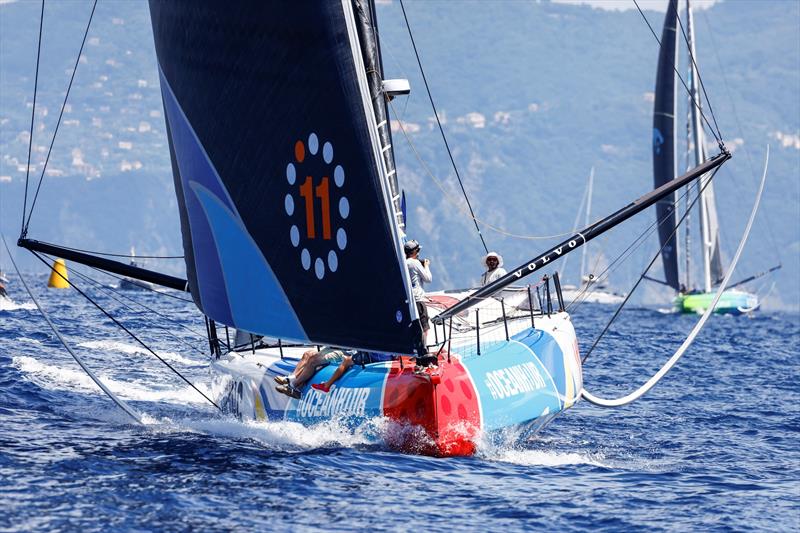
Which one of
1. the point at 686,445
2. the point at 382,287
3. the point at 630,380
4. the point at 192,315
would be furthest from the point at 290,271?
the point at 192,315

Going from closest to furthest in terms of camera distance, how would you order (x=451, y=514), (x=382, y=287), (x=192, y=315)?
(x=451, y=514) < (x=382, y=287) < (x=192, y=315)

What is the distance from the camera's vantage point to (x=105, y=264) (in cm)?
1212

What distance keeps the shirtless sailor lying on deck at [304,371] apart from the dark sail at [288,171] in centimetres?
58

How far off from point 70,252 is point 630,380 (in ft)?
30.1

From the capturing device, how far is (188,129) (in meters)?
10.9

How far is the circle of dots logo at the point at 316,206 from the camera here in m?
9.38

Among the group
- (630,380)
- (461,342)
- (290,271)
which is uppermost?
(290,271)

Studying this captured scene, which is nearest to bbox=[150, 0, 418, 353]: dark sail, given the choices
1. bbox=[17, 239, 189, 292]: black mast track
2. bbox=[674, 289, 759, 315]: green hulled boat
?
bbox=[17, 239, 189, 292]: black mast track

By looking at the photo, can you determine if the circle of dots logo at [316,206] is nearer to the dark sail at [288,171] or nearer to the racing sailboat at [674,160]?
the dark sail at [288,171]

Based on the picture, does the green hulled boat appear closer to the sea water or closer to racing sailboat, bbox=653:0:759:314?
racing sailboat, bbox=653:0:759:314

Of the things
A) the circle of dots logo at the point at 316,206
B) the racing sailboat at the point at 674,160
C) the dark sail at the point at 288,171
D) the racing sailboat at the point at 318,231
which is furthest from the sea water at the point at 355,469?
the racing sailboat at the point at 674,160

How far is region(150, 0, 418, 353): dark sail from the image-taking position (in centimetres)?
916

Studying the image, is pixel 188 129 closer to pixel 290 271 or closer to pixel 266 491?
pixel 290 271

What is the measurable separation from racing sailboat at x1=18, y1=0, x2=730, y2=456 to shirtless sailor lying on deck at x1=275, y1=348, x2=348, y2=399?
0.07m
